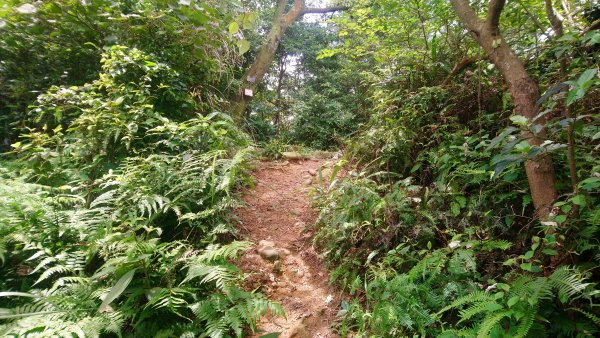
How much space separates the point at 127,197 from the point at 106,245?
0.54m

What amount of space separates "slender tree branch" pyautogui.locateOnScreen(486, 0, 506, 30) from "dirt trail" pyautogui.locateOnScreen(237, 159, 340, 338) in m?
2.62

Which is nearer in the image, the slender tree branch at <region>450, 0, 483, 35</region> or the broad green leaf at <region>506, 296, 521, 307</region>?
the broad green leaf at <region>506, 296, 521, 307</region>

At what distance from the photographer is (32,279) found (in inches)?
75.7

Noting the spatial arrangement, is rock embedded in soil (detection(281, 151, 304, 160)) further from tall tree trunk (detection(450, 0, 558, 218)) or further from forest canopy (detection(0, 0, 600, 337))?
tall tree trunk (detection(450, 0, 558, 218))

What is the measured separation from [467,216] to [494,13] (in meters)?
1.63

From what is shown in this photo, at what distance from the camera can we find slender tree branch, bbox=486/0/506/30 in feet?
7.19

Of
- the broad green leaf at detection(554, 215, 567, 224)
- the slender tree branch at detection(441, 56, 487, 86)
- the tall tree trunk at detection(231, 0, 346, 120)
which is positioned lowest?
the broad green leaf at detection(554, 215, 567, 224)

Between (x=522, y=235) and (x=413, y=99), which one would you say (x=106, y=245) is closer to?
(x=522, y=235)

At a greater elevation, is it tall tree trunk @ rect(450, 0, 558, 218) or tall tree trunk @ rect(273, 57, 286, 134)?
tall tree trunk @ rect(273, 57, 286, 134)

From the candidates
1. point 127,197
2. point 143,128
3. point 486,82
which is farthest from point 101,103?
point 486,82

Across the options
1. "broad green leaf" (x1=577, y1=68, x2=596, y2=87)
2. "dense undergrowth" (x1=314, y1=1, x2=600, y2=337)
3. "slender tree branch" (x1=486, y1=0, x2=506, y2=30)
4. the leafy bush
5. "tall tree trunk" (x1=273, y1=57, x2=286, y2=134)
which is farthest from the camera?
"tall tree trunk" (x1=273, y1=57, x2=286, y2=134)

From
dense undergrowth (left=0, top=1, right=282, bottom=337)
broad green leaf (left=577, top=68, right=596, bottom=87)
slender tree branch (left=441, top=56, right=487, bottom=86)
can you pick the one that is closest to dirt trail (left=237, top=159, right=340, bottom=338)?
dense undergrowth (left=0, top=1, right=282, bottom=337)

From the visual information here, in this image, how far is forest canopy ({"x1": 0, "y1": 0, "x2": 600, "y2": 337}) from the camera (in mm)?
1556

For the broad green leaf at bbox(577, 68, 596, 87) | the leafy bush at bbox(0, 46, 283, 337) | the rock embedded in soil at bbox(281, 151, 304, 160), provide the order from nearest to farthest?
the broad green leaf at bbox(577, 68, 596, 87) → the leafy bush at bbox(0, 46, 283, 337) → the rock embedded in soil at bbox(281, 151, 304, 160)
